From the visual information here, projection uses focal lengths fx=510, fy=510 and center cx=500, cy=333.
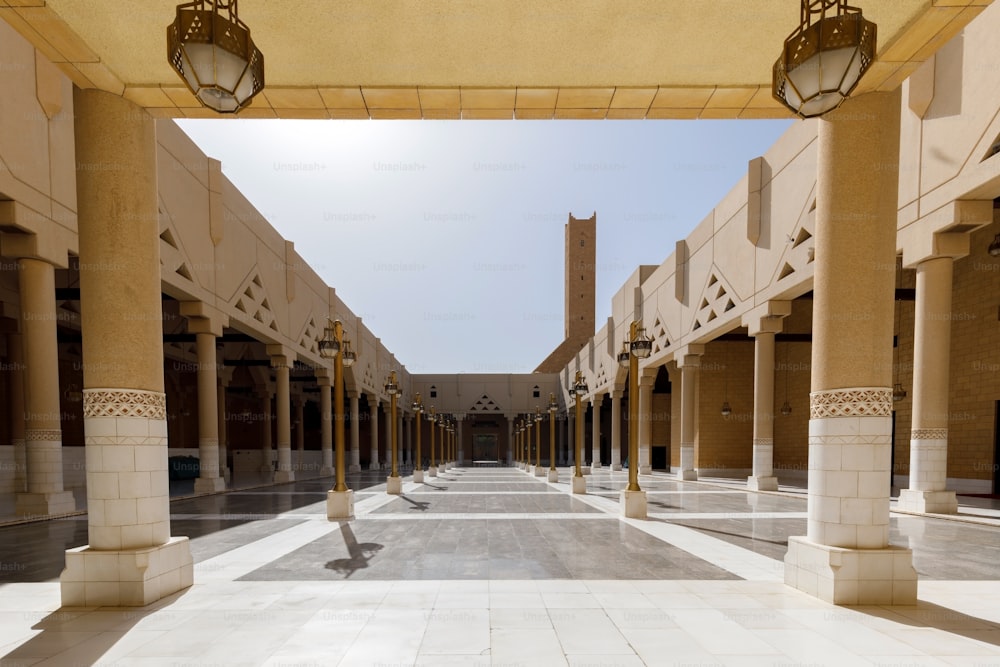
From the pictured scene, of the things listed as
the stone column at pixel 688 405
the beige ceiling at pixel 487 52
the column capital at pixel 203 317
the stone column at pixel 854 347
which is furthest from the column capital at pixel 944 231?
the column capital at pixel 203 317

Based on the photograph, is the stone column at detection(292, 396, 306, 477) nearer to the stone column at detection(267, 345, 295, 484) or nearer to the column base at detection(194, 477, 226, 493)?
the stone column at detection(267, 345, 295, 484)

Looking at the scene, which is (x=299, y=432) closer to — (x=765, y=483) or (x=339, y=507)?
(x=339, y=507)

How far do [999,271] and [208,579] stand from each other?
20.0 metres

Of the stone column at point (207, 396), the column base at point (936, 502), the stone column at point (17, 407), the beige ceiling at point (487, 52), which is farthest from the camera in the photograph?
the stone column at point (17, 407)

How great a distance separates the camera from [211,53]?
125 inches

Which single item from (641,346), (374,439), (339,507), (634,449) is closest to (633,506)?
(634,449)

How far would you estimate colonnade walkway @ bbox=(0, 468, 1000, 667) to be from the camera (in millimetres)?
4008

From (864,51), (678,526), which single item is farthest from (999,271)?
(864,51)

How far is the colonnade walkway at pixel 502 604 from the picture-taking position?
4008 millimetres

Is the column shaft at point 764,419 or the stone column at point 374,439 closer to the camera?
the column shaft at point 764,419

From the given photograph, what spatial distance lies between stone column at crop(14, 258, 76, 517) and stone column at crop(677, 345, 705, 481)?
68.6 ft

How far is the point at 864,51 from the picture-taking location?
10.6 ft

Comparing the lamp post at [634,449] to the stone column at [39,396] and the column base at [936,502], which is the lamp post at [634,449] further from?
the stone column at [39,396]

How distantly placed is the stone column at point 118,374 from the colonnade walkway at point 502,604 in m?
0.41
